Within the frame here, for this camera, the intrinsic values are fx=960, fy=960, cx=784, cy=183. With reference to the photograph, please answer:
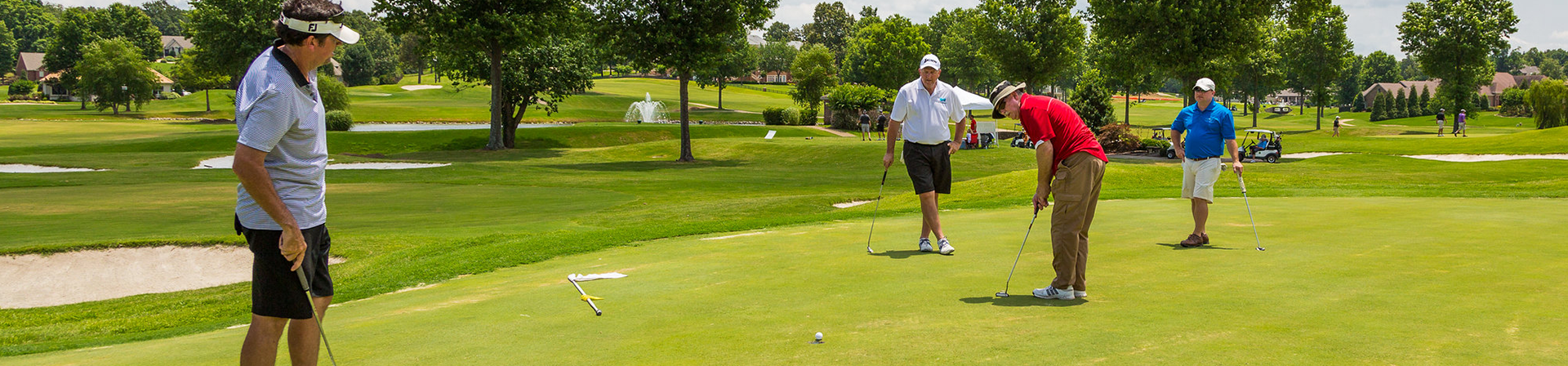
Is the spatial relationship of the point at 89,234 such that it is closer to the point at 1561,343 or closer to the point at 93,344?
the point at 93,344

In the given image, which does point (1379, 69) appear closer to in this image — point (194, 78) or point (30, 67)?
point (194, 78)

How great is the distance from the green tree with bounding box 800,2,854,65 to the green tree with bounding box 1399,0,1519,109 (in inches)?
4593

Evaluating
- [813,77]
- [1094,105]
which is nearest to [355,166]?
[1094,105]

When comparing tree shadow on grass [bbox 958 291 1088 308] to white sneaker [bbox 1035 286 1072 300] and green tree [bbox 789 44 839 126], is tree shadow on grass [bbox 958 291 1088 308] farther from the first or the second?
green tree [bbox 789 44 839 126]

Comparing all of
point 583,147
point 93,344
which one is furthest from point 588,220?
point 583,147

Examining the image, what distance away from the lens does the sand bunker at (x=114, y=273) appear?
12.1 m

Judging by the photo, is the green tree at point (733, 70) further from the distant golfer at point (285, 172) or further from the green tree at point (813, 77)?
the distant golfer at point (285, 172)

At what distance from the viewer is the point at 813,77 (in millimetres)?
92312

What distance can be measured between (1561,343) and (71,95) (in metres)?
148

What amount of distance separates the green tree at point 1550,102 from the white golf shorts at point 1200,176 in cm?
6133

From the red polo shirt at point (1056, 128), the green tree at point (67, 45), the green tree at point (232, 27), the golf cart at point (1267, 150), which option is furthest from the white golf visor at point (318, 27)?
the green tree at point (67, 45)

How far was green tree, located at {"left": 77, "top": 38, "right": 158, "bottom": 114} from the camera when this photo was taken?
83562 mm

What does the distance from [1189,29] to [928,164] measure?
3745 cm

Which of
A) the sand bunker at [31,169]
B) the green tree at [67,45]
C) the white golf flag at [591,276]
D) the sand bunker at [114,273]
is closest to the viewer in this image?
the white golf flag at [591,276]
